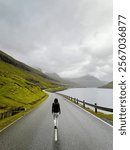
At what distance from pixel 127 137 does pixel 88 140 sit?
6.82ft

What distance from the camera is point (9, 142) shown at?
30.3 ft

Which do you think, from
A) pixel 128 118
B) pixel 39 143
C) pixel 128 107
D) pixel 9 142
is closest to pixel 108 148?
pixel 39 143

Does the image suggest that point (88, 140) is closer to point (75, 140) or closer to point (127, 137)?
point (75, 140)

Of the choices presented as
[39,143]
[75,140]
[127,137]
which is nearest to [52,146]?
[39,143]

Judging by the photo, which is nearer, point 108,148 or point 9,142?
point 108,148

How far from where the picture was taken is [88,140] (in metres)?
9.55

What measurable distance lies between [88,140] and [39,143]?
225cm

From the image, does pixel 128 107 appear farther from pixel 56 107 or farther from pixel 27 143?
pixel 27 143

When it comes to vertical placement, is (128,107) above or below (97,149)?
above

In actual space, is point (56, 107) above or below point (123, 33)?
below

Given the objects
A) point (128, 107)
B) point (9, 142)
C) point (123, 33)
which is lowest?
point (9, 142)

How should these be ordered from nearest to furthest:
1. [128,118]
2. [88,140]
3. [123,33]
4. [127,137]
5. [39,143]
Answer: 1. [39,143]
2. [88,140]
3. [127,137]
4. [128,118]
5. [123,33]

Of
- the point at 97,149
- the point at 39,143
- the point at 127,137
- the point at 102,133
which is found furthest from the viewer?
the point at 102,133

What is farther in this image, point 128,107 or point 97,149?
point 128,107
